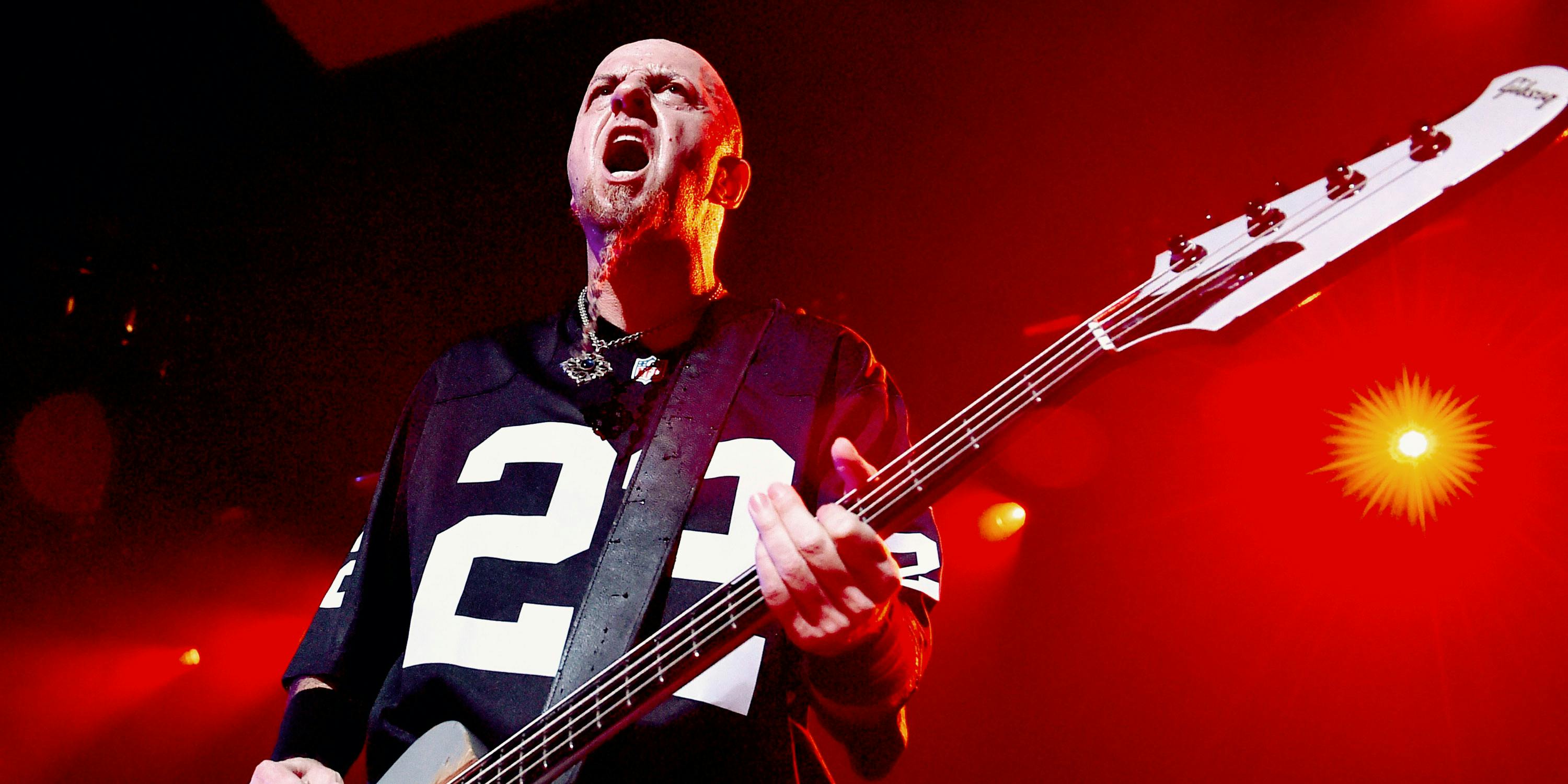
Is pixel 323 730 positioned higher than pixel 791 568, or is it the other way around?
pixel 791 568

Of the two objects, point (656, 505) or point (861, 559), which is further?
point (656, 505)

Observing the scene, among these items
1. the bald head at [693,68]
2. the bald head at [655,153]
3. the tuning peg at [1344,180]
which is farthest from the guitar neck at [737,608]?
the bald head at [693,68]

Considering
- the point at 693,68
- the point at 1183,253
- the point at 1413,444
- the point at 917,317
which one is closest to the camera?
the point at 1183,253

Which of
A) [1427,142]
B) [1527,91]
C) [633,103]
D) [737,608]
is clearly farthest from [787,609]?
[633,103]

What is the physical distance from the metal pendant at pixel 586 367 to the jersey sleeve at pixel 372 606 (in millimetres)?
350

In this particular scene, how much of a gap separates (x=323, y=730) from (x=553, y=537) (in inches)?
21.2

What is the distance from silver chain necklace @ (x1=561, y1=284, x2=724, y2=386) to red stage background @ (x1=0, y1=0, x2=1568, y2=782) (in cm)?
149

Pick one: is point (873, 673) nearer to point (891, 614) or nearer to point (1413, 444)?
point (891, 614)

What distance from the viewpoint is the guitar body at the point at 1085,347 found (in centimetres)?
102

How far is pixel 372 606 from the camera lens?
1524 mm

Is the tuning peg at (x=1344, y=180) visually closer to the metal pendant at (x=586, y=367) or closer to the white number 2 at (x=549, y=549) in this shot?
the white number 2 at (x=549, y=549)

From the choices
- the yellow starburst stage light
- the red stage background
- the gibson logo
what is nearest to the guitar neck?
the gibson logo

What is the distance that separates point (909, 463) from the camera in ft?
3.76

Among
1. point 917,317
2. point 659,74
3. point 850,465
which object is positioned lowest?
point 850,465
